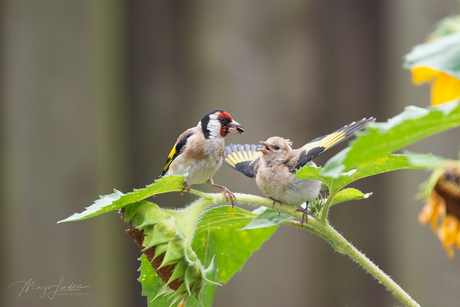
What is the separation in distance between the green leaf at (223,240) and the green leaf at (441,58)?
39 centimetres

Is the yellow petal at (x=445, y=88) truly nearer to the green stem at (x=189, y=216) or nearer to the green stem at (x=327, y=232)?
the green stem at (x=327, y=232)

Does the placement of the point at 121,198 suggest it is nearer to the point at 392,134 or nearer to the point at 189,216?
the point at 189,216

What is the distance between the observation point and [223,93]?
1589mm

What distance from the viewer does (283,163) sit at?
0.92m

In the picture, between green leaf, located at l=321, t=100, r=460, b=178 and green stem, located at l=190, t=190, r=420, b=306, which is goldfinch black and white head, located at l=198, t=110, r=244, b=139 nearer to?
green stem, located at l=190, t=190, r=420, b=306

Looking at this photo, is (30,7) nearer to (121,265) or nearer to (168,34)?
(168,34)

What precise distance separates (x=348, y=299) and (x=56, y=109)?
126 cm

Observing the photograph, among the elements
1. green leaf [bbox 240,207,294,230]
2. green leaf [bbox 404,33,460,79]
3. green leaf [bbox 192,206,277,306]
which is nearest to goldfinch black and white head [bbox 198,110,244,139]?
green leaf [bbox 192,206,277,306]

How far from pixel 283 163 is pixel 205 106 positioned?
734 millimetres

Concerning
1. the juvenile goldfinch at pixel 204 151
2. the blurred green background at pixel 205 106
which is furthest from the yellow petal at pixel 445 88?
the blurred green background at pixel 205 106

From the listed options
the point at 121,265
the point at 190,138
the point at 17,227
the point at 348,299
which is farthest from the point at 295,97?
the point at 17,227

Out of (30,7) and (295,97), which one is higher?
(30,7)

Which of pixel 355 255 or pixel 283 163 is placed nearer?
pixel 355 255

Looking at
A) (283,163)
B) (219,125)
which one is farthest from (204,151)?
(283,163)
